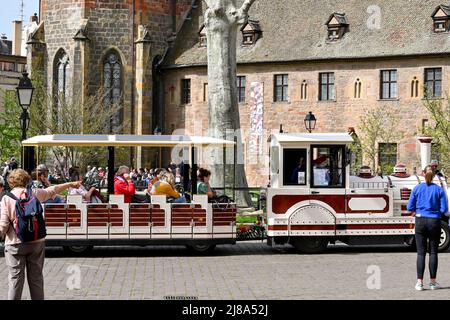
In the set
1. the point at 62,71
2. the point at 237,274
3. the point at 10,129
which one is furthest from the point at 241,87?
the point at 237,274

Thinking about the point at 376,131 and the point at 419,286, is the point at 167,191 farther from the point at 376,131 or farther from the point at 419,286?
the point at 376,131

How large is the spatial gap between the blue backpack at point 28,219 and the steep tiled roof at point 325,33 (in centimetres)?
3797

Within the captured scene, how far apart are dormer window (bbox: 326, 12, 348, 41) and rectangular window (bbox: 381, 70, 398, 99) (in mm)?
3098

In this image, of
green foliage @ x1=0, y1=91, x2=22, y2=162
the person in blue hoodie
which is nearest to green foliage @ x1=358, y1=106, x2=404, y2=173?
green foliage @ x1=0, y1=91, x2=22, y2=162

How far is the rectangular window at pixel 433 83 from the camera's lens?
48406mm

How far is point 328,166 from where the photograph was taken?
2103 centimetres

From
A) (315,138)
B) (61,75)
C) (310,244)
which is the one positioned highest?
(61,75)

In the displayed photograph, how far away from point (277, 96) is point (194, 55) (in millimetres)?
5479

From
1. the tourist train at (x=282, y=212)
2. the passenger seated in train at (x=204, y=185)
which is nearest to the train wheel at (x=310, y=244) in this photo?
the tourist train at (x=282, y=212)

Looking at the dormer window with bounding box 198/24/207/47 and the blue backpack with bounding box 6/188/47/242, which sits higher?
the dormer window with bounding box 198/24/207/47

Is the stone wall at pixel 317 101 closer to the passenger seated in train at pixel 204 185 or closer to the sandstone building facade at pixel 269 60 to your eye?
the sandstone building facade at pixel 269 60

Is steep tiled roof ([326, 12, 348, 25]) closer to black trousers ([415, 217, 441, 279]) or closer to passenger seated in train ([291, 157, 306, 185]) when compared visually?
passenger seated in train ([291, 157, 306, 185])

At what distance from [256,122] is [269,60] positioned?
3.28 meters

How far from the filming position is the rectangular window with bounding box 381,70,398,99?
4962cm
